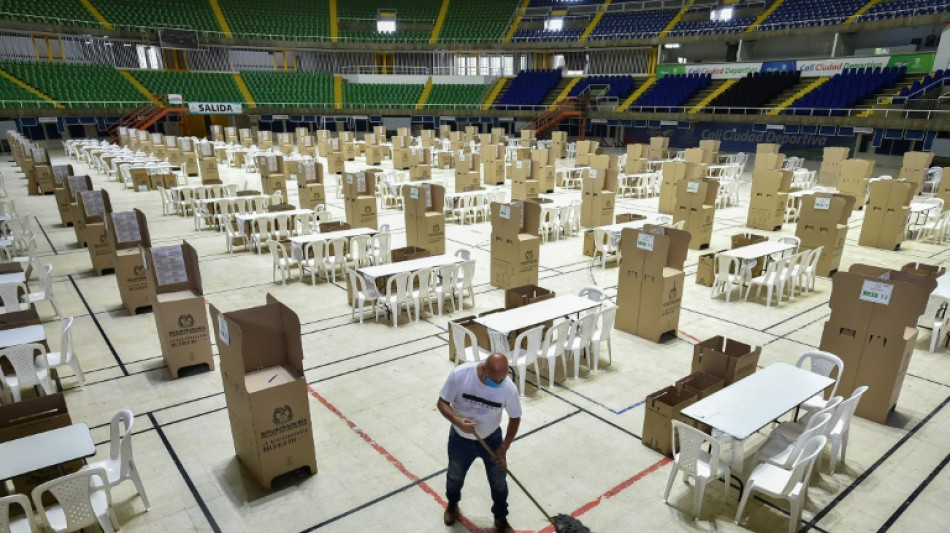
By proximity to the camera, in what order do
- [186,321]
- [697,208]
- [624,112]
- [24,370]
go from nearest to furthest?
[24,370]
[186,321]
[697,208]
[624,112]

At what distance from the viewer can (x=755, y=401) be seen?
5551 millimetres

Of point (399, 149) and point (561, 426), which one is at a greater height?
point (399, 149)

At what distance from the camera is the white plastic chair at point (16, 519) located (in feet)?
13.5

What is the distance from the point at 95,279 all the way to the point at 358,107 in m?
30.6

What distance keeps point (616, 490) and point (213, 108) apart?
37.6 meters

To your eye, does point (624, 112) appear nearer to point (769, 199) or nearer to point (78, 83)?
point (769, 199)

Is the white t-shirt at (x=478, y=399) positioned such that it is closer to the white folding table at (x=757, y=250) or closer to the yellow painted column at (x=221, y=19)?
the white folding table at (x=757, y=250)

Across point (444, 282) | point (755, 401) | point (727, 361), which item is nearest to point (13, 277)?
point (444, 282)

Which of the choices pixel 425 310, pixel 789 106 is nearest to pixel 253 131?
pixel 789 106

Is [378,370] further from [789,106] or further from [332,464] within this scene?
[789,106]

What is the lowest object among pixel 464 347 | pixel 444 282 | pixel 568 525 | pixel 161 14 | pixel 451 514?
pixel 451 514

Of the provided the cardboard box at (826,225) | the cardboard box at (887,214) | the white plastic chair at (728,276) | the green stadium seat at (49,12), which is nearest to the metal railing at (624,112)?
the green stadium seat at (49,12)

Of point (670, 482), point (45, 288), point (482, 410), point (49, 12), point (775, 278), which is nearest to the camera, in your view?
point (482, 410)

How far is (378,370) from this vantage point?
7988 mm
